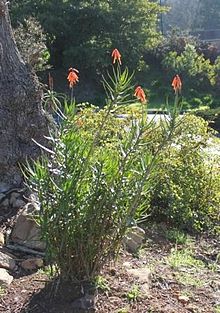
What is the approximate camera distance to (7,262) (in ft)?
8.82

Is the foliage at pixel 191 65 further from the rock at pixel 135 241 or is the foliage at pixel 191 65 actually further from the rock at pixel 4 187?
the rock at pixel 135 241

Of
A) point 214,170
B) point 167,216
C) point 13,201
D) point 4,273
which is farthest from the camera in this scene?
point 214,170

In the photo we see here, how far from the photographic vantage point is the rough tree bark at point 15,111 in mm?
3561

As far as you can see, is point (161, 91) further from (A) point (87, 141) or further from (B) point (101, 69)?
(A) point (87, 141)

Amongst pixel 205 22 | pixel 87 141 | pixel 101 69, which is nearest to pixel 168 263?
pixel 87 141

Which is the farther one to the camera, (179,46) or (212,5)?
(212,5)

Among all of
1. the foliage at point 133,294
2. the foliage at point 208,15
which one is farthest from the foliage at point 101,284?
the foliage at point 208,15

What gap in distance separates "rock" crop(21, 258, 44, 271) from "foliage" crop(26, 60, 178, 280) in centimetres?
48

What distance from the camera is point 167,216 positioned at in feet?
11.7

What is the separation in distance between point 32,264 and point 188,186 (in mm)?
1469

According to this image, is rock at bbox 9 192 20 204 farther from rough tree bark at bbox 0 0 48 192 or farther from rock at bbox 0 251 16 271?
rock at bbox 0 251 16 271

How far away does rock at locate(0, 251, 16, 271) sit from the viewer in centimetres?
266

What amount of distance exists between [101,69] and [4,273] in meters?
22.5

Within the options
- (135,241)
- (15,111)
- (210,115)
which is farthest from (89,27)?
(135,241)
